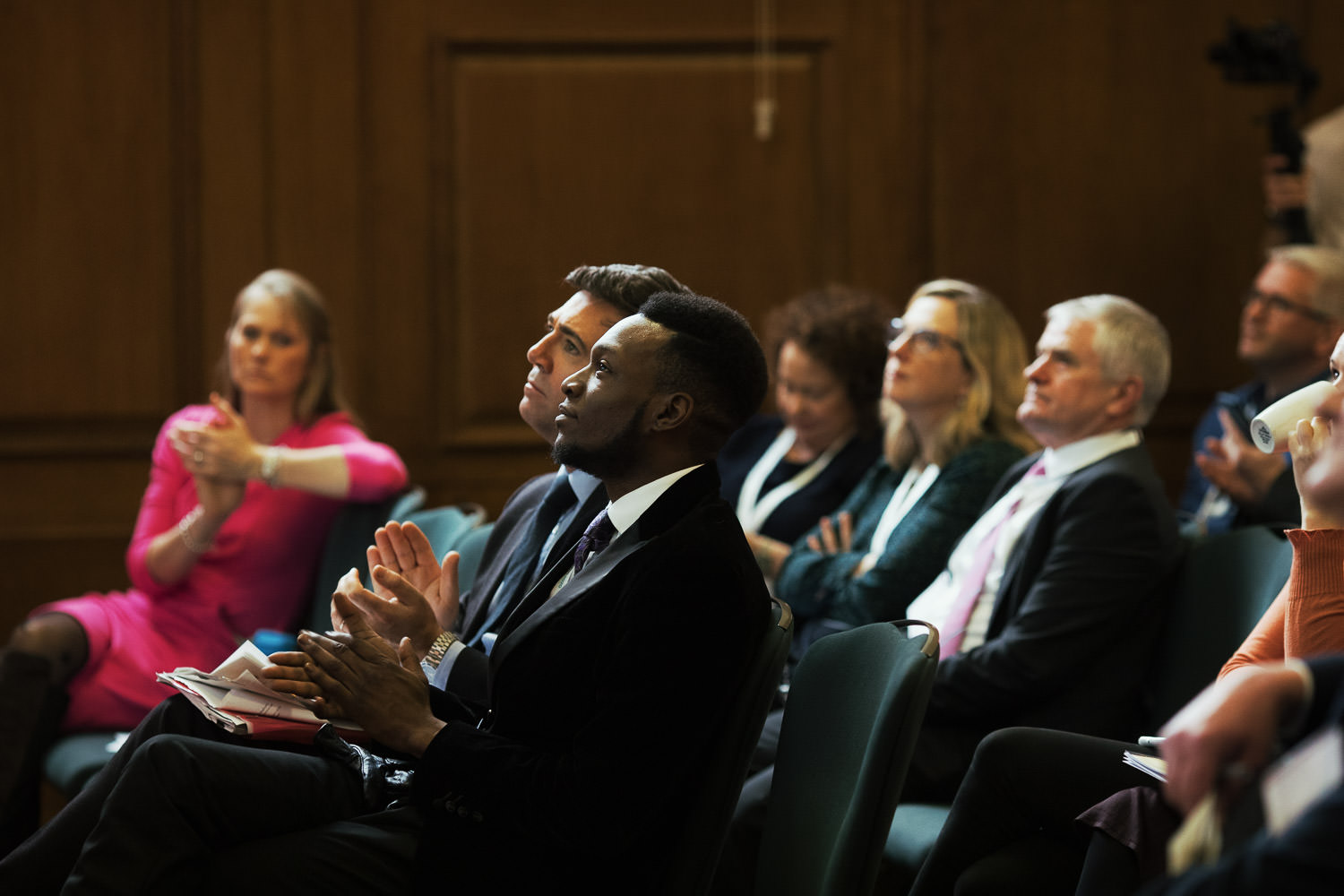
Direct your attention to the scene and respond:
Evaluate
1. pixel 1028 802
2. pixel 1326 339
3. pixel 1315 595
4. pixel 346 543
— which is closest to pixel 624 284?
pixel 1028 802

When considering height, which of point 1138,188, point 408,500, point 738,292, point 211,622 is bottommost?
point 211,622

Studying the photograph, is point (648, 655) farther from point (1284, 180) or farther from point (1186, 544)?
point (1284, 180)

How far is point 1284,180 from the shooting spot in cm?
406

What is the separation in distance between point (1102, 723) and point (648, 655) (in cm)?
119

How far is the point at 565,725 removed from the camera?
5.85 feet

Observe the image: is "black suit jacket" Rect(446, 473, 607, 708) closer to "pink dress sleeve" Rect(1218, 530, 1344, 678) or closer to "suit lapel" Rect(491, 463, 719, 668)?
"suit lapel" Rect(491, 463, 719, 668)

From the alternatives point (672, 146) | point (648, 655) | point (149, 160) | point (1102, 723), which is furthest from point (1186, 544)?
point (149, 160)

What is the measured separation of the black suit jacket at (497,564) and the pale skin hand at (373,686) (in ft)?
0.47

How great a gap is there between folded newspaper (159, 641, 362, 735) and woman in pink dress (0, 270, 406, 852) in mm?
1351

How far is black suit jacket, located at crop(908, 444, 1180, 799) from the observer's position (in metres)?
2.51

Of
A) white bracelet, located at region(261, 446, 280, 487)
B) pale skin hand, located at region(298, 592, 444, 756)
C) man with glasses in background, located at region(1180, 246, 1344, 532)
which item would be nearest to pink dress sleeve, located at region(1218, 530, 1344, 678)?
pale skin hand, located at region(298, 592, 444, 756)

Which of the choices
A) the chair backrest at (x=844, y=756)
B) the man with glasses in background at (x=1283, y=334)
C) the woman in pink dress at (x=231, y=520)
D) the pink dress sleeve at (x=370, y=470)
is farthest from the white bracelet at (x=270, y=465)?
the man with glasses in background at (x=1283, y=334)

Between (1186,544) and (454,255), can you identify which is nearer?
(1186,544)

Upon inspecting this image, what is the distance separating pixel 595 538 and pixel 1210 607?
1.18m
